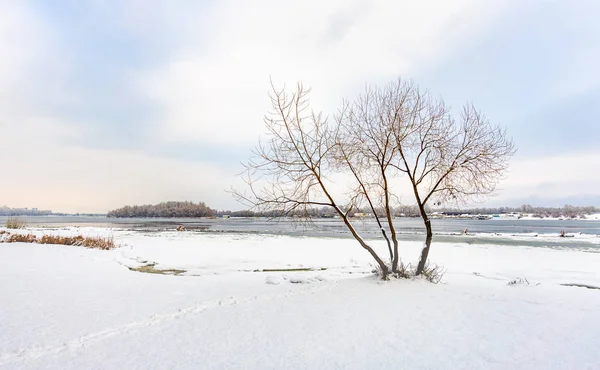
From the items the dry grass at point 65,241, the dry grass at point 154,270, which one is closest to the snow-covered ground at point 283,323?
the dry grass at point 154,270

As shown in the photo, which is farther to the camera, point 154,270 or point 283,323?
point 154,270

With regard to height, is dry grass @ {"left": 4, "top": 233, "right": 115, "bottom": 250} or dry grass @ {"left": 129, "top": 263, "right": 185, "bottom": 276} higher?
dry grass @ {"left": 4, "top": 233, "right": 115, "bottom": 250}

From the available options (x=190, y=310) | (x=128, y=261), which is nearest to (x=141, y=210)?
(x=128, y=261)

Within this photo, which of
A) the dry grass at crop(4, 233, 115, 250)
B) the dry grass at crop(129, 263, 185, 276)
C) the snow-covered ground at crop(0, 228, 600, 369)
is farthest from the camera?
the dry grass at crop(4, 233, 115, 250)

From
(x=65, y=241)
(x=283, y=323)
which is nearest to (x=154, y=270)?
(x=283, y=323)

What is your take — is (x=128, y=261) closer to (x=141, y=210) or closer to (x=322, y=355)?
(x=322, y=355)

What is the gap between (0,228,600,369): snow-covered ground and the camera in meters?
5.05

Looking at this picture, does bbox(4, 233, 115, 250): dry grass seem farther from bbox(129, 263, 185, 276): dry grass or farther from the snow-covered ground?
the snow-covered ground

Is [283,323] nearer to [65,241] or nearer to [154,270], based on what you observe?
[154,270]

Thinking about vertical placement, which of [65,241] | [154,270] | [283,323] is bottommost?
[154,270]

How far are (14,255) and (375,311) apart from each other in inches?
588

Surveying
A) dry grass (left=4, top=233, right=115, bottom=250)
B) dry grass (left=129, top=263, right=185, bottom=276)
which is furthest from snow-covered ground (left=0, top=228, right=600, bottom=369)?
dry grass (left=4, top=233, right=115, bottom=250)

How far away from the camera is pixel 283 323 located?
675 centimetres

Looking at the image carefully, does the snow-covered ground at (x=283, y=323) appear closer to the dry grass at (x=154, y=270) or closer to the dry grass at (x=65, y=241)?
the dry grass at (x=154, y=270)
